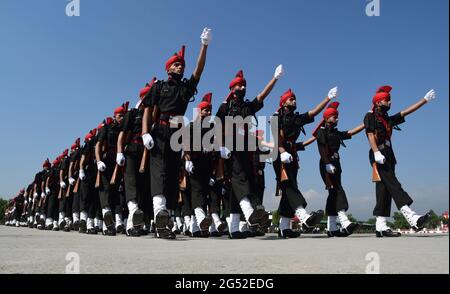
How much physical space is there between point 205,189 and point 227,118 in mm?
1585

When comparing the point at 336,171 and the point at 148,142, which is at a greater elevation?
the point at 148,142

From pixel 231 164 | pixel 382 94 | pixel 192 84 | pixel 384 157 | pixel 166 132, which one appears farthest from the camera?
A: pixel 382 94

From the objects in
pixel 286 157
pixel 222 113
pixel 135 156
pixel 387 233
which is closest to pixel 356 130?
pixel 286 157

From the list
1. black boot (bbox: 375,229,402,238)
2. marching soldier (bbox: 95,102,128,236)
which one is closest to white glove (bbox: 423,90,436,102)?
black boot (bbox: 375,229,402,238)

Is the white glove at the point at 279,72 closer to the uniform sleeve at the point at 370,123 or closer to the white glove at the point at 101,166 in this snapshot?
the uniform sleeve at the point at 370,123

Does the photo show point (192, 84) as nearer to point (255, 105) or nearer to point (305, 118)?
point (255, 105)

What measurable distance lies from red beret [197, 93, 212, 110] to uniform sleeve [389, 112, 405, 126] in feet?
10.9

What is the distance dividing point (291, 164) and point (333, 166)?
37.2 inches

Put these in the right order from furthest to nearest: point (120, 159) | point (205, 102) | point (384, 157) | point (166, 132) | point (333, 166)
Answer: point (205, 102) < point (333, 166) < point (120, 159) < point (384, 157) < point (166, 132)

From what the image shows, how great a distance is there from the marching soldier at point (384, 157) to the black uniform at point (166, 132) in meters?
2.89

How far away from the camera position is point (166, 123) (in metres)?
6.53

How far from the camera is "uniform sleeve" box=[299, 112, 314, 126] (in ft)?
24.3
